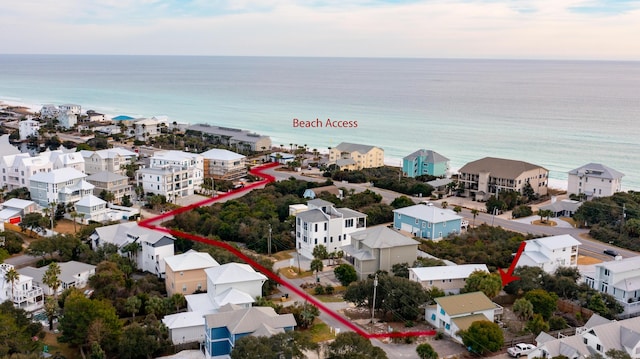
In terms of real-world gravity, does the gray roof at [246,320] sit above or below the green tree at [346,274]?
above

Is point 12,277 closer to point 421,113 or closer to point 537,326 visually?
point 537,326

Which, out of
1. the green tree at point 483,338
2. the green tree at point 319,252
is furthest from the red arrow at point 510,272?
the green tree at point 319,252

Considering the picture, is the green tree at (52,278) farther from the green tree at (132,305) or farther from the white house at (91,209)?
the white house at (91,209)

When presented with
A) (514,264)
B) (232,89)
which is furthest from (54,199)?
(232,89)

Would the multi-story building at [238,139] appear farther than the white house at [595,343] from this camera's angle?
Yes

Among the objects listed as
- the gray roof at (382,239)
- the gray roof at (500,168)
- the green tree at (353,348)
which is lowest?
the green tree at (353,348)

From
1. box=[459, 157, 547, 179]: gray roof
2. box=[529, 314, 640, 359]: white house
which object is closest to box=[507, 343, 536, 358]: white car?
box=[529, 314, 640, 359]: white house

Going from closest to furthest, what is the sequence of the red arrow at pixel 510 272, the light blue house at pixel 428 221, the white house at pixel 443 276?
the white house at pixel 443 276 < the red arrow at pixel 510 272 < the light blue house at pixel 428 221
